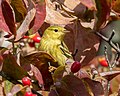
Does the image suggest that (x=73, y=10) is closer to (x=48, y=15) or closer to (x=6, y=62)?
(x=48, y=15)

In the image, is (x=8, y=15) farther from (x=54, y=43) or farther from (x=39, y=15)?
(x=54, y=43)

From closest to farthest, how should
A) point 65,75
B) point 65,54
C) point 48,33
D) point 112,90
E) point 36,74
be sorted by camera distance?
point 65,75 → point 36,74 → point 112,90 → point 65,54 → point 48,33

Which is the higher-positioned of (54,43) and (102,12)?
(102,12)

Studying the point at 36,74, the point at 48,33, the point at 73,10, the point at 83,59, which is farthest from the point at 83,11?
the point at 48,33

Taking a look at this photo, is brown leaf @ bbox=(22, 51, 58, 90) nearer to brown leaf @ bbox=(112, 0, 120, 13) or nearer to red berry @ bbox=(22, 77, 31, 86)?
red berry @ bbox=(22, 77, 31, 86)

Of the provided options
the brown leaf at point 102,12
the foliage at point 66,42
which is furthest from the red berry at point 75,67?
the brown leaf at point 102,12

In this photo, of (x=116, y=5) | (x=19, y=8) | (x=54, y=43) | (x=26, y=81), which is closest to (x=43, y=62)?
(x=26, y=81)
